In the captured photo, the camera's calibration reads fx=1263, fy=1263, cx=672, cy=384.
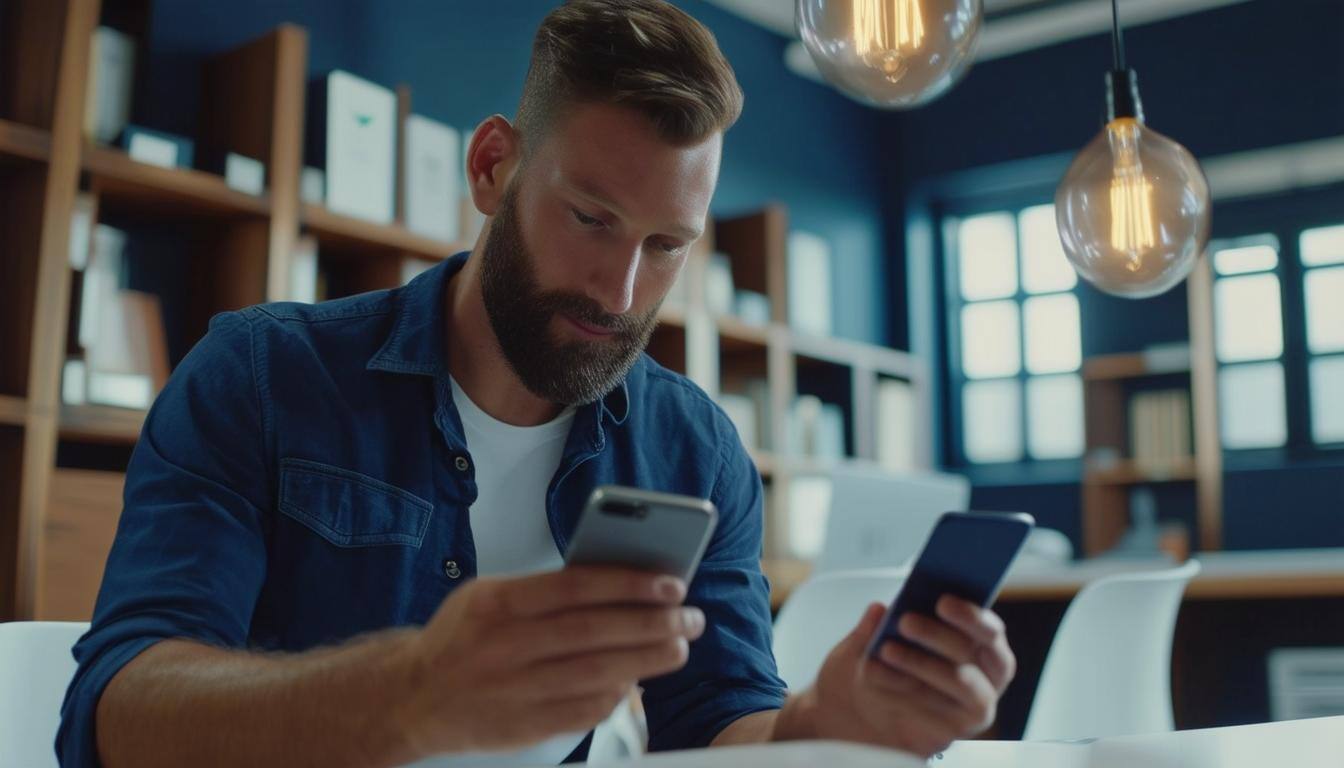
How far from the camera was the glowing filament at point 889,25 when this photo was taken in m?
1.40

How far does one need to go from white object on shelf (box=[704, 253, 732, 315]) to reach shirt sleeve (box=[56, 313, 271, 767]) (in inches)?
128

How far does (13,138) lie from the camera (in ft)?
8.47

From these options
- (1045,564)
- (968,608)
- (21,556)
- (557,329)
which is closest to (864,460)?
(1045,564)

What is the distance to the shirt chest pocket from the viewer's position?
3.93 ft

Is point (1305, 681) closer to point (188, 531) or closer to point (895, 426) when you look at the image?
point (895, 426)

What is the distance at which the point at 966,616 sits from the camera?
0.87 meters

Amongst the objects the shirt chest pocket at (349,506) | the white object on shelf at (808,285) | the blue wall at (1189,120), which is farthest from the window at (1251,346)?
the shirt chest pocket at (349,506)

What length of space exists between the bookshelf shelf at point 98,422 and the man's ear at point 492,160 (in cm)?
147

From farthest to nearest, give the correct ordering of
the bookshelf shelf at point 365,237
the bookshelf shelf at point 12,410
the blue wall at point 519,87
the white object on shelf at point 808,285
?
the white object on shelf at point 808,285 → the blue wall at point 519,87 → the bookshelf shelf at point 365,237 → the bookshelf shelf at point 12,410

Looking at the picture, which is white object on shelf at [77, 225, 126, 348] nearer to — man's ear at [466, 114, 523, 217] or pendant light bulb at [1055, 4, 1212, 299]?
man's ear at [466, 114, 523, 217]

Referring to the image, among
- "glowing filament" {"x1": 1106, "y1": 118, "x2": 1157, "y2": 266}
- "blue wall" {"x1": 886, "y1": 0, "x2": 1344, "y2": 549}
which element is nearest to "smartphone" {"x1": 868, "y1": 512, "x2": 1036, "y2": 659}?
"glowing filament" {"x1": 1106, "y1": 118, "x2": 1157, "y2": 266}

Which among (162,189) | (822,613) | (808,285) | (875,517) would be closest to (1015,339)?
(808,285)

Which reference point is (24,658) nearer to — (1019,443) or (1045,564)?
(1045,564)

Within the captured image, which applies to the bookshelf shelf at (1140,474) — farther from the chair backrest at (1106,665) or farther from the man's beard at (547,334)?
the man's beard at (547,334)
